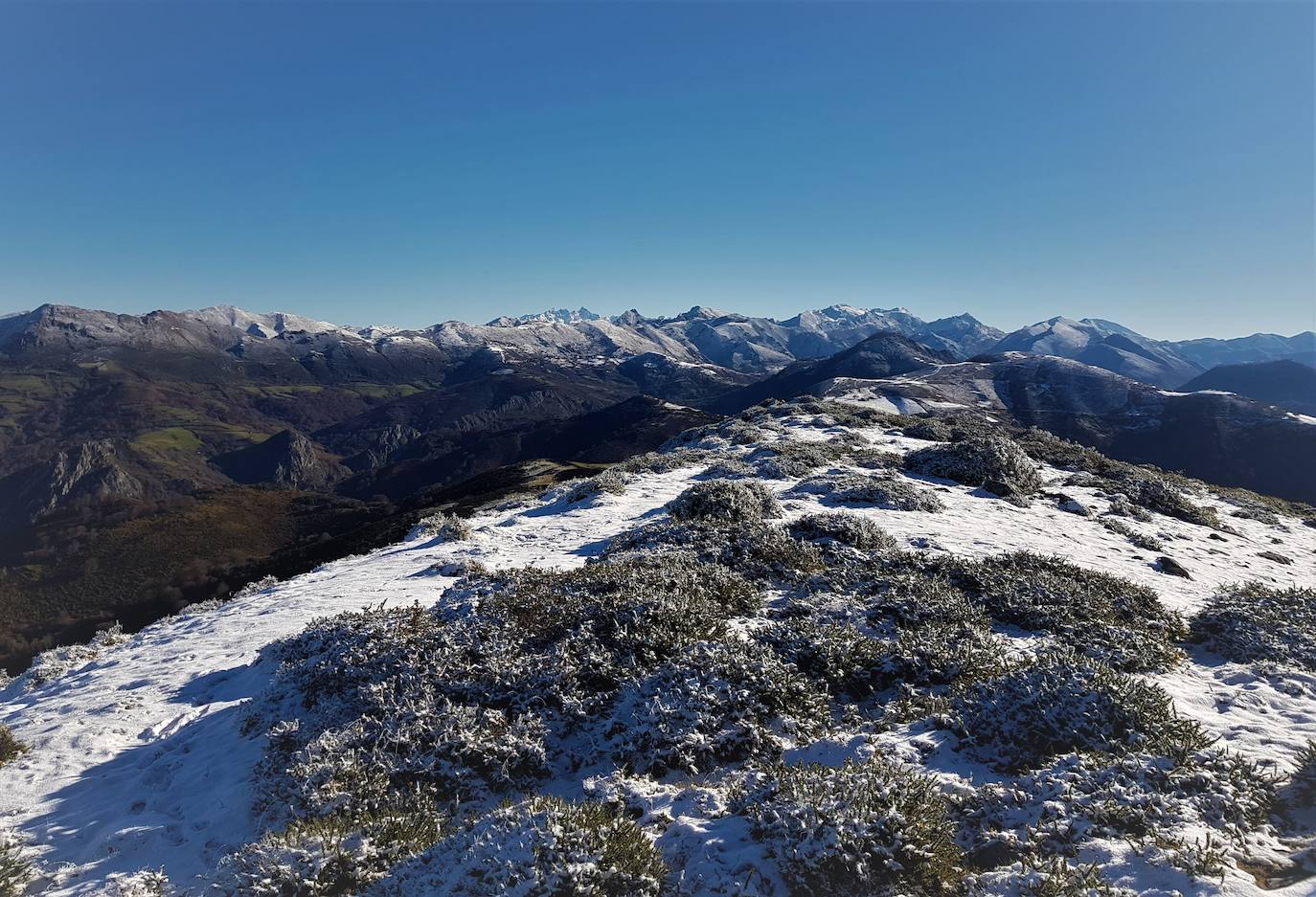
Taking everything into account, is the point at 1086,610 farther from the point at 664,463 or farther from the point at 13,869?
the point at 664,463

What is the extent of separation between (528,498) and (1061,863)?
2846 centimetres

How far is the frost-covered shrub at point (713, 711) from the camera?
876 cm

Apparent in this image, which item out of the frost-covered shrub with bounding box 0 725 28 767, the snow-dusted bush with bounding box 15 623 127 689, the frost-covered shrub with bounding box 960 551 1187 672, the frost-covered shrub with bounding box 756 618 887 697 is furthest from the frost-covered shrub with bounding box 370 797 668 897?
the snow-dusted bush with bounding box 15 623 127 689

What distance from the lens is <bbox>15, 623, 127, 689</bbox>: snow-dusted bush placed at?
14.1m

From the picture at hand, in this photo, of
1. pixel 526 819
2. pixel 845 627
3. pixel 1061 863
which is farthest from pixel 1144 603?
pixel 526 819

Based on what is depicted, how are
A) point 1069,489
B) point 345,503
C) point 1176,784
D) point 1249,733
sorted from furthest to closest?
1. point 345,503
2. point 1069,489
3. point 1249,733
4. point 1176,784

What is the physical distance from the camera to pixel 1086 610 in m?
13.4

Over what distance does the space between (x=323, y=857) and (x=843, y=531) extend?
16.4 meters

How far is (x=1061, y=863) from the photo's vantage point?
6.12 metres

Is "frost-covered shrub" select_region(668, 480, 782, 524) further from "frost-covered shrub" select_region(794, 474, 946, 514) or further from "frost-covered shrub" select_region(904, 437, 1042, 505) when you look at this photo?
"frost-covered shrub" select_region(904, 437, 1042, 505)

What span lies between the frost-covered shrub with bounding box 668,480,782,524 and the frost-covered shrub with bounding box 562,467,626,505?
5330mm

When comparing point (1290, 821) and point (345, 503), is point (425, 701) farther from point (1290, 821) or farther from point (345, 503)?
point (345, 503)

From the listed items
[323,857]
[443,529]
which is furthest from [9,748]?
[443,529]

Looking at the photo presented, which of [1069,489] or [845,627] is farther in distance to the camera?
[1069,489]
